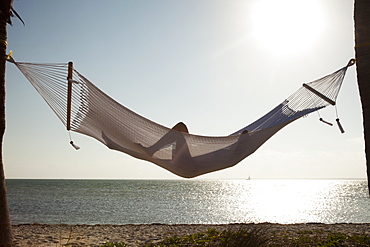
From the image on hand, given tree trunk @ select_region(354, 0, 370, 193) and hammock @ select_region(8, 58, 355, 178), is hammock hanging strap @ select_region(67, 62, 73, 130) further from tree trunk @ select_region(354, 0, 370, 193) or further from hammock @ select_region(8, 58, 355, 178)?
tree trunk @ select_region(354, 0, 370, 193)

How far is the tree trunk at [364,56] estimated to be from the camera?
2.15m

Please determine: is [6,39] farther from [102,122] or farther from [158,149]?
[158,149]

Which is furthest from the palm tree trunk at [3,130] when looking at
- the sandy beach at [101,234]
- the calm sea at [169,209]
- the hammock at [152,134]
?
the calm sea at [169,209]

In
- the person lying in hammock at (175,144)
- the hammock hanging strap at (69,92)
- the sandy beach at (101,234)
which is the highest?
the hammock hanging strap at (69,92)

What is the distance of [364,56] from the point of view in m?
2.22

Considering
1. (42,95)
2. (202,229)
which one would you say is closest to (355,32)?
(42,95)

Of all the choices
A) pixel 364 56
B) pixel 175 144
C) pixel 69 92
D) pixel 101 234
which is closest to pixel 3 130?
pixel 69 92

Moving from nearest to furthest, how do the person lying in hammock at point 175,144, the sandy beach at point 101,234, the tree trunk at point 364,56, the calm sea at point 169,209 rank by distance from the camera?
the tree trunk at point 364,56, the person lying in hammock at point 175,144, the sandy beach at point 101,234, the calm sea at point 169,209

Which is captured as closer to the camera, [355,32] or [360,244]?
[355,32]

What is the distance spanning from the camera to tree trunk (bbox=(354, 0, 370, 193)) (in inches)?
84.7

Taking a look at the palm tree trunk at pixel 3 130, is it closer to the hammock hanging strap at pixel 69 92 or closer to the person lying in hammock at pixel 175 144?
the hammock hanging strap at pixel 69 92

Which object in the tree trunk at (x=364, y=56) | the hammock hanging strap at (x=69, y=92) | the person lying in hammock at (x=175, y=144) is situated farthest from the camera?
the person lying in hammock at (x=175, y=144)

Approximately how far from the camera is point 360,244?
2.95 metres

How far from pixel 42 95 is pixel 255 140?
1710mm
